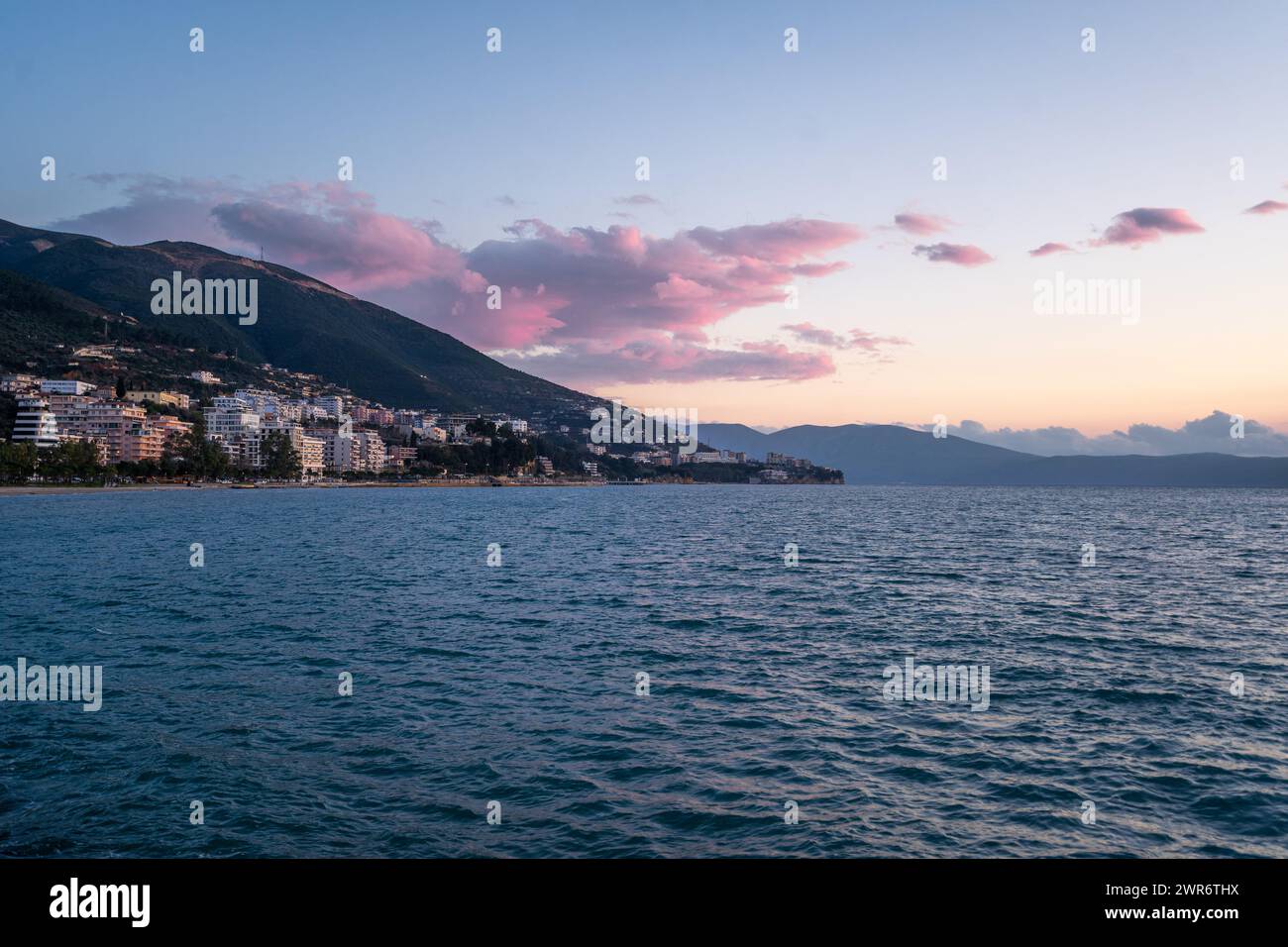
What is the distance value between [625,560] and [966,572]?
21125mm

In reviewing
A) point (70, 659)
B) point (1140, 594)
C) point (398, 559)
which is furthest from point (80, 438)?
point (1140, 594)

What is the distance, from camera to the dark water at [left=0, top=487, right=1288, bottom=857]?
12.9m

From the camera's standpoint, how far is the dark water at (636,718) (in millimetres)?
12914

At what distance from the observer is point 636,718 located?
1859cm

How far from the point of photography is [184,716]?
1850 centimetres

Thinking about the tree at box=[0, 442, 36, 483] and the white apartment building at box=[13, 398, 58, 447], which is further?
the white apartment building at box=[13, 398, 58, 447]

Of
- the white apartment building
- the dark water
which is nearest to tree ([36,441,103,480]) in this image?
the white apartment building
